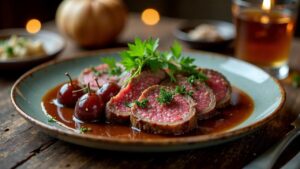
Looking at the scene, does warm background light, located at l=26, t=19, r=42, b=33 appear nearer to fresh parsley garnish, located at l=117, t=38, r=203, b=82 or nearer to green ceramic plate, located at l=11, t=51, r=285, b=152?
green ceramic plate, located at l=11, t=51, r=285, b=152

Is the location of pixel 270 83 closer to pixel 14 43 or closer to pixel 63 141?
pixel 63 141

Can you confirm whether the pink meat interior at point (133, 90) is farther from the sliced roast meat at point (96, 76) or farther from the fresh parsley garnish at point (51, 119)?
the fresh parsley garnish at point (51, 119)

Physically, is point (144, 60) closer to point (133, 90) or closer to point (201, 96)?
point (133, 90)

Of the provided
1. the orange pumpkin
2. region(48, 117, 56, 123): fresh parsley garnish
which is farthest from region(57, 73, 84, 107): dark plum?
the orange pumpkin

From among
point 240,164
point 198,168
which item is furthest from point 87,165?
point 240,164

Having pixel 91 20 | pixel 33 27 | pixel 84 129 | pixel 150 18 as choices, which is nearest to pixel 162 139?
pixel 84 129

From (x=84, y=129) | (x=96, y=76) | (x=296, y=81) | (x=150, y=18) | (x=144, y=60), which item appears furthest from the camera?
(x=150, y=18)

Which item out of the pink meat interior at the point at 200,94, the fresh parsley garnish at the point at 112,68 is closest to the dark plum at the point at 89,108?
the fresh parsley garnish at the point at 112,68
